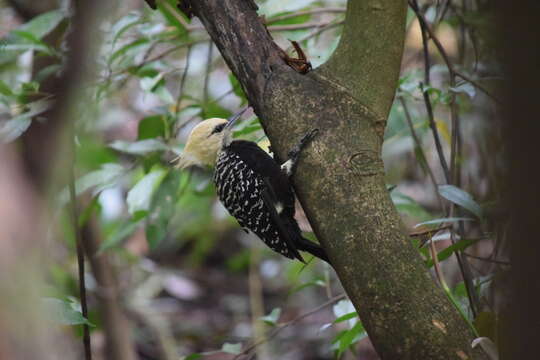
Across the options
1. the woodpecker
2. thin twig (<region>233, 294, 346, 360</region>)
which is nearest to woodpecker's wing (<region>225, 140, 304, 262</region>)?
the woodpecker

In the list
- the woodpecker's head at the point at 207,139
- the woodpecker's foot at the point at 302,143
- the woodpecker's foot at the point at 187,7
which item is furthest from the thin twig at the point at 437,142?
the woodpecker's head at the point at 207,139

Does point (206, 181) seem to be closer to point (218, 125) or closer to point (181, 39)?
point (218, 125)

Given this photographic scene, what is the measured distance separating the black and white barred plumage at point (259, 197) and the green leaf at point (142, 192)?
0.29 metres

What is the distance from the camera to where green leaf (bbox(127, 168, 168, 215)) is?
115 inches

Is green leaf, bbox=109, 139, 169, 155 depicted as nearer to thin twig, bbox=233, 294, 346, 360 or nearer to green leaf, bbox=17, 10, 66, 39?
green leaf, bbox=17, 10, 66, 39

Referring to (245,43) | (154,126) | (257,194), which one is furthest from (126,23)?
(245,43)

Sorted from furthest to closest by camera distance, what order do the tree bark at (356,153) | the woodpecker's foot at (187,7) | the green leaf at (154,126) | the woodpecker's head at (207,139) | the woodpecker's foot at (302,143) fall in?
the woodpecker's head at (207,139) → the green leaf at (154,126) → the woodpecker's foot at (187,7) → the woodpecker's foot at (302,143) → the tree bark at (356,153)

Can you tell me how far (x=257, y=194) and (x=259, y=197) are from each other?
0.05 ft

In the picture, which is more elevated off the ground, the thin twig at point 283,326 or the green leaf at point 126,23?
the green leaf at point 126,23

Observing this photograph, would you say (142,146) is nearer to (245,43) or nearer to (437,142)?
(245,43)

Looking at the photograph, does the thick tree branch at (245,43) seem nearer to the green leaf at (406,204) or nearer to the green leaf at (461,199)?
the green leaf at (461,199)

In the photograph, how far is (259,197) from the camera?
2.84 meters

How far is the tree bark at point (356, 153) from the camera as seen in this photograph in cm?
163

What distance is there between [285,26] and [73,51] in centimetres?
258
